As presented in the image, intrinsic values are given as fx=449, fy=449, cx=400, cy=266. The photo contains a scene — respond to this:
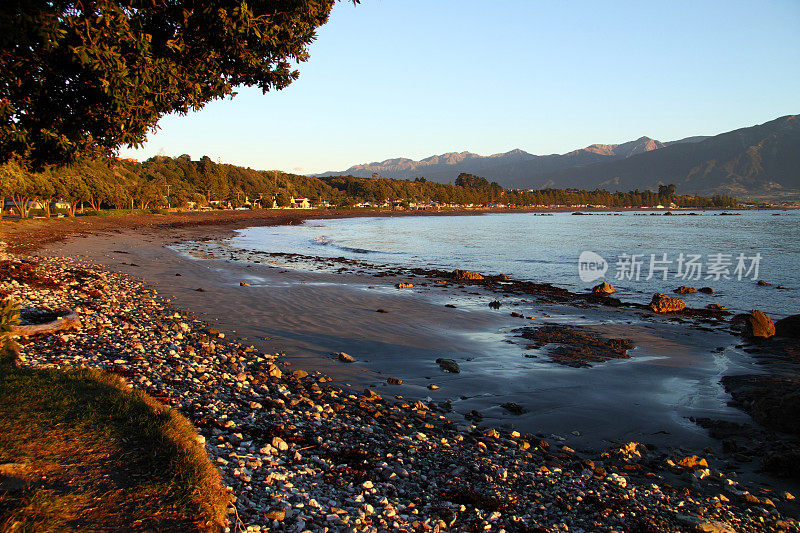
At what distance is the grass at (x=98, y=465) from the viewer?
4020 mm

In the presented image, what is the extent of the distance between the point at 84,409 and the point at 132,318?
28.3 ft

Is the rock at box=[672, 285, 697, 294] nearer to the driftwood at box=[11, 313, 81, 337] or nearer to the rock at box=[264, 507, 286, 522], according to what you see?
the rock at box=[264, 507, 286, 522]

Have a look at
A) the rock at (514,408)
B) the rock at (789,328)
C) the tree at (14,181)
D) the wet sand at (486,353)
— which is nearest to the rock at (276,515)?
the wet sand at (486,353)

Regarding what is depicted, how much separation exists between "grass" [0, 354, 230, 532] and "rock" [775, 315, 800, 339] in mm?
18636

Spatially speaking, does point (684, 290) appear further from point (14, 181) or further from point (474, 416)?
point (14, 181)

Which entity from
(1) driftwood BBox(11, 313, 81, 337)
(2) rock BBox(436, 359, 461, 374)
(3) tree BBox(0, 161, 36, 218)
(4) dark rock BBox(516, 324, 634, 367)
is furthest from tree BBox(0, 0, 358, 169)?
(3) tree BBox(0, 161, 36, 218)

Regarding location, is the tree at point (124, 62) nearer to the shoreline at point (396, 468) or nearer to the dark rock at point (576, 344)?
the shoreline at point (396, 468)

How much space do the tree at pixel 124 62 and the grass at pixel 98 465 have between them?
16.9 ft

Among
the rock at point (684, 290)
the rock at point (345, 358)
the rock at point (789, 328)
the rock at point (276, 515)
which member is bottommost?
the rock at point (684, 290)

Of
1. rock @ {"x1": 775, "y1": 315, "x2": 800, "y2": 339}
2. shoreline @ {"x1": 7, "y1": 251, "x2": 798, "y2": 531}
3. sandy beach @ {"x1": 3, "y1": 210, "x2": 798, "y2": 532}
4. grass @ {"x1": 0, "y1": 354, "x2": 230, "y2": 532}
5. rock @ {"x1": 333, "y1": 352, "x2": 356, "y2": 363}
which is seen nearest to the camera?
grass @ {"x1": 0, "y1": 354, "x2": 230, "y2": 532}

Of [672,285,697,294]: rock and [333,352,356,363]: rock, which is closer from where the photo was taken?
[333,352,356,363]: rock

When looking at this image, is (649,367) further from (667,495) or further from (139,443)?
(139,443)

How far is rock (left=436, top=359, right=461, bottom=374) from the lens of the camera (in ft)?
37.2

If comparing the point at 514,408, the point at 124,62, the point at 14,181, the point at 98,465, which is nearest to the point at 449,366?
the point at 514,408
